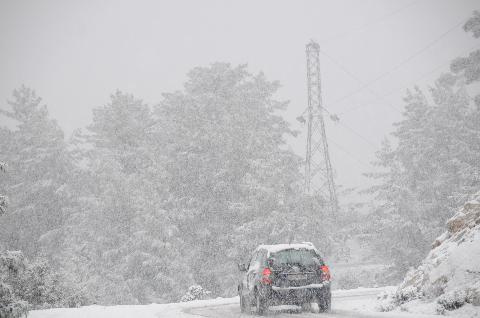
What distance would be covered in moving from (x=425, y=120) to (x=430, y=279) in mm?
29916

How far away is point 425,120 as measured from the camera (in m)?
39.2

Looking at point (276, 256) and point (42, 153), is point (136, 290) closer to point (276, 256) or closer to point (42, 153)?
point (42, 153)

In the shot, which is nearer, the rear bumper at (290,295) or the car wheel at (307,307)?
the rear bumper at (290,295)

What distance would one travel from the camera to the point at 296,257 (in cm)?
1294

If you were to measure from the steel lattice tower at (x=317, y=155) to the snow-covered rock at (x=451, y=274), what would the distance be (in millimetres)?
21896

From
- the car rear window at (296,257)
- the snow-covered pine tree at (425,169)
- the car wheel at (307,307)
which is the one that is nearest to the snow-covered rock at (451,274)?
the car wheel at (307,307)

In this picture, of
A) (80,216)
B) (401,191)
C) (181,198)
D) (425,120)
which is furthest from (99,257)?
(425,120)

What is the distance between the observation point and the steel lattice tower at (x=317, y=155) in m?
38.3

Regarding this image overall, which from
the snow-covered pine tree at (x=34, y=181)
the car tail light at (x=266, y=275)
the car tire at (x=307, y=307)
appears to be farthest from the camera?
the snow-covered pine tree at (x=34, y=181)

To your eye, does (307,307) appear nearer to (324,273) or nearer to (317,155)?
(324,273)

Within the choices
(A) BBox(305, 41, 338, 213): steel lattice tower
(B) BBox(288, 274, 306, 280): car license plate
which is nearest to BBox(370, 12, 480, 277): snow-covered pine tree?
(A) BBox(305, 41, 338, 213): steel lattice tower

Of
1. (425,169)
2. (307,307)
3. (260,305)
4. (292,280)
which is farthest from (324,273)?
(425,169)

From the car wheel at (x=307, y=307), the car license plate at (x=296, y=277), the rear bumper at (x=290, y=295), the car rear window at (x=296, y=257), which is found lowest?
the car wheel at (x=307, y=307)

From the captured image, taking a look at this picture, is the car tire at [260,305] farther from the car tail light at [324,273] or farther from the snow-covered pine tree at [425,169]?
the snow-covered pine tree at [425,169]
